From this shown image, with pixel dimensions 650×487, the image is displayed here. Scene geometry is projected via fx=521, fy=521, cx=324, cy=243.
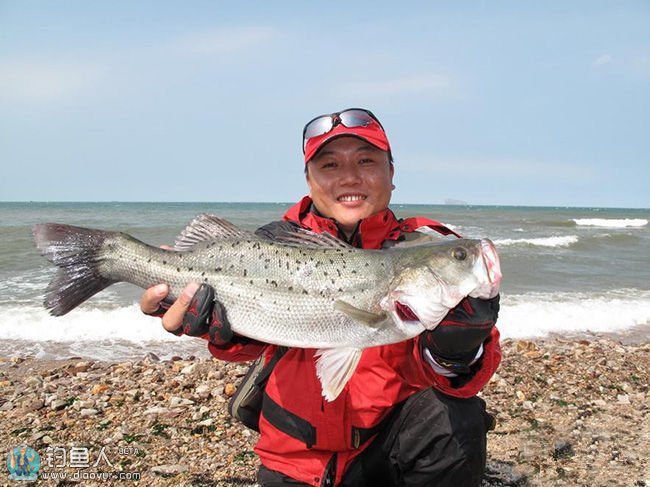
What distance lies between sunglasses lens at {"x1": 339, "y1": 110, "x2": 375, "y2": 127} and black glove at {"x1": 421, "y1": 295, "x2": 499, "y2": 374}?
156 cm

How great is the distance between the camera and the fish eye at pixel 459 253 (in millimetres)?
3125

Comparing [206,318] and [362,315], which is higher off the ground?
[362,315]

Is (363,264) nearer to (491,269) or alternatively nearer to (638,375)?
(491,269)

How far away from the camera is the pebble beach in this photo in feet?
14.0

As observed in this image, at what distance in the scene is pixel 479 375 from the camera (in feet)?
10.5

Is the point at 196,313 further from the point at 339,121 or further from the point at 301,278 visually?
the point at 339,121

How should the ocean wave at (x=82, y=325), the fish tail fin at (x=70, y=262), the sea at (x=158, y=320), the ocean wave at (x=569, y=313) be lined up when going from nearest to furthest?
1. the fish tail fin at (x=70, y=262)
2. the sea at (x=158, y=320)
3. the ocean wave at (x=82, y=325)
4. the ocean wave at (x=569, y=313)

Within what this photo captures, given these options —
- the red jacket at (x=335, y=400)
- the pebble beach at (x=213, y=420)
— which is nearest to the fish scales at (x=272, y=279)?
the red jacket at (x=335, y=400)

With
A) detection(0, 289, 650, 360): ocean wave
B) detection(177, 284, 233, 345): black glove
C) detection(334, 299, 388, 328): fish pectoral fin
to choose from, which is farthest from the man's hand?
detection(0, 289, 650, 360): ocean wave

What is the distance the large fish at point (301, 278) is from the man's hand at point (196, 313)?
0.07 meters

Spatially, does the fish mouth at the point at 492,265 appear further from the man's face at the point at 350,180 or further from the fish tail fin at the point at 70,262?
the fish tail fin at the point at 70,262

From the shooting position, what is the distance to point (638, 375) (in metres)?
7.01

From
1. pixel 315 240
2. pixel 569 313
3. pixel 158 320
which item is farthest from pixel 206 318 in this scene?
pixel 569 313

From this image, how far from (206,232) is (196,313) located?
653mm
